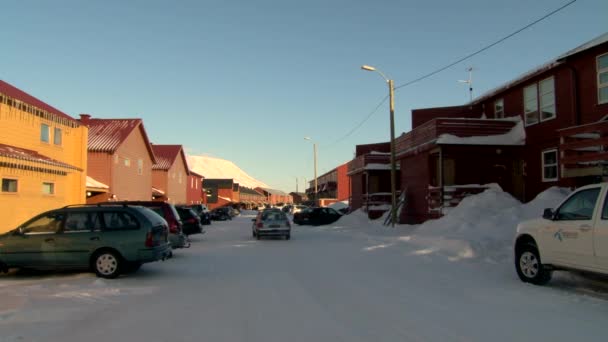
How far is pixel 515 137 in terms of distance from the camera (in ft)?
74.7

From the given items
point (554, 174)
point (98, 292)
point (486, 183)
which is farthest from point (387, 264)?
point (486, 183)

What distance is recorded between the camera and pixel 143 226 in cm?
1113

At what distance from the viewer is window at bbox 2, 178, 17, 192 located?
62.6 feet

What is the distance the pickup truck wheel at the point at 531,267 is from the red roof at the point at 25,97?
19.3 m

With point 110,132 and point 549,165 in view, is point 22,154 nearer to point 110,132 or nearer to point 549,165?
point 110,132

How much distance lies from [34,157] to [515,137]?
2053cm

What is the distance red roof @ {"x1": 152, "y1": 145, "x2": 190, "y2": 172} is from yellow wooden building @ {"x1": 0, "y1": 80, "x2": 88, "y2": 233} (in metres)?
26.0

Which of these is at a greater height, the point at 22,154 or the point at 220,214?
the point at 22,154

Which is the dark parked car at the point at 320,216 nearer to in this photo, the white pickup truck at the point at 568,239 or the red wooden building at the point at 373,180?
the red wooden building at the point at 373,180

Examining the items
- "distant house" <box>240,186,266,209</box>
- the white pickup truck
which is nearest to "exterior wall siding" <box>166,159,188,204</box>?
the white pickup truck

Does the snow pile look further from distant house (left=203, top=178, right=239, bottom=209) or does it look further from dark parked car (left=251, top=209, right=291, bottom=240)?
distant house (left=203, top=178, right=239, bottom=209)

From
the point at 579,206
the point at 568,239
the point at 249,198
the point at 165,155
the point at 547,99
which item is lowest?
the point at 568,239

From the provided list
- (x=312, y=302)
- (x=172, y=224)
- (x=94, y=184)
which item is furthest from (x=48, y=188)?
(x=312, y=302)

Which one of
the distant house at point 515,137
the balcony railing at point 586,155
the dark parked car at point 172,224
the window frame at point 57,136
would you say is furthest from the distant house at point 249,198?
the balcony railing at point 586,155
